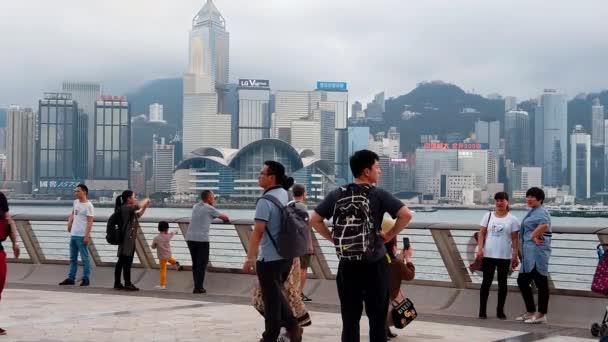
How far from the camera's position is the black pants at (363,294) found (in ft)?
21.1

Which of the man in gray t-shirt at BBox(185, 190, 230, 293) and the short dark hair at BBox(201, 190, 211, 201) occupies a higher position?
the short dark hair at BBox(201, 190, 211, 201)

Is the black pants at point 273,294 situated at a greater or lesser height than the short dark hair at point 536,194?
lesser

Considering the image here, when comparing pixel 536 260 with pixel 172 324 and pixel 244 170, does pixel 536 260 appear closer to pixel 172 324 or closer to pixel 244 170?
pixel 172 324

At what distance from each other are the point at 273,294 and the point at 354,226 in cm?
154

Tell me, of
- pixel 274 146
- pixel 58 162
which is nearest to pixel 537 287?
pixel 274 146

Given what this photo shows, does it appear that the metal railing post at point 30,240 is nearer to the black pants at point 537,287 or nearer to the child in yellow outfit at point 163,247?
the child in yellow outfit at point 163,247

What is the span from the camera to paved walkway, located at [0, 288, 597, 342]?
30.0 feet

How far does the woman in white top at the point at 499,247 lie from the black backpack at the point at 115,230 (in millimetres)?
5496

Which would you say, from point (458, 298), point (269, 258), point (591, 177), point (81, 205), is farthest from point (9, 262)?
point (591, 177)

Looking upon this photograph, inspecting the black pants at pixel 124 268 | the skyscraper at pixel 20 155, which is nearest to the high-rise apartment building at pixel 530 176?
the skyscraper at pixel 20 155

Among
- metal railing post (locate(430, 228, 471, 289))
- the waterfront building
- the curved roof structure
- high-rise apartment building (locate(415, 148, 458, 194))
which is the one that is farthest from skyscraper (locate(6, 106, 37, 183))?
metal railing post (locate(430, 228, 471, 289))

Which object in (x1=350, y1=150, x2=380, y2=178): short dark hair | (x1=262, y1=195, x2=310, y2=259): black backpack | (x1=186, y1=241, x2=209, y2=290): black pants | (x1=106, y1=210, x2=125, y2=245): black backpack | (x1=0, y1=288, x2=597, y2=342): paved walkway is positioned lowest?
(x1=0, y1=288, x2=597, y2=342): paved walkway

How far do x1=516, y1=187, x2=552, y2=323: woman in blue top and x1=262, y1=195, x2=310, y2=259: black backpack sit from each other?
353cm

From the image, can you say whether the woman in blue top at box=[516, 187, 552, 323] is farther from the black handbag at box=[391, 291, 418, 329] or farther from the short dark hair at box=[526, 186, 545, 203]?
the black handbag at box=[391, 291, 418, 329]
